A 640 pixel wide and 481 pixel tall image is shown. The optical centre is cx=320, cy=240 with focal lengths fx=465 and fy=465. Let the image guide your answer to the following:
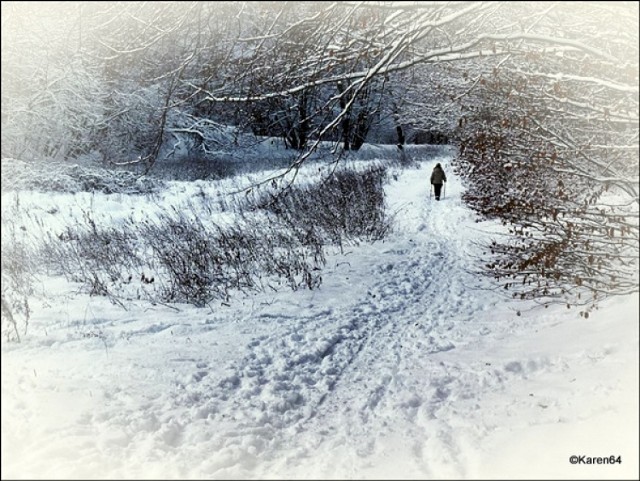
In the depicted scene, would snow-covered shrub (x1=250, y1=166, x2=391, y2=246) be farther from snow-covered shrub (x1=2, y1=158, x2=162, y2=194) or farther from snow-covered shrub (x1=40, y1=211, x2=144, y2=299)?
snow-covered shrub (x1=2, y1=158, x2=162, y2=194)

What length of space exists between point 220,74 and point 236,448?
10.2 ft

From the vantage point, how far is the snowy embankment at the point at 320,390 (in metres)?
2.74

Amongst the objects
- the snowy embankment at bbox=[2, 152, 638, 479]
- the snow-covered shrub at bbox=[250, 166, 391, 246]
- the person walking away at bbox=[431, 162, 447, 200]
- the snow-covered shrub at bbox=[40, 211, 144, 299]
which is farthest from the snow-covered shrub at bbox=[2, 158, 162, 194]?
the person walking away at bbox=[431, 162, 447, 200]

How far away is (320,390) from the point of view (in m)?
3.90

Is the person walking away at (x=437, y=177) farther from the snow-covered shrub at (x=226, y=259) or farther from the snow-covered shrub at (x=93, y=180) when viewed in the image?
the snow-covered shrub at (x=93, y=180)

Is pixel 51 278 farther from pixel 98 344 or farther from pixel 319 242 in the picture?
pixel 319 242

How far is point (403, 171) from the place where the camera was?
936 inches

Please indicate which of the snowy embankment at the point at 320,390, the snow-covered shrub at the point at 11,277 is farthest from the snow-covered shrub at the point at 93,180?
the snowy embankment at the point at 320,390

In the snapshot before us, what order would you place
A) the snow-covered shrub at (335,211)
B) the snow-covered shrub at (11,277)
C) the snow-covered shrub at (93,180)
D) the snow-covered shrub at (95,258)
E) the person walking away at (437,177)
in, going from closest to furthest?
the snow-covered shrub at (11,277) < the snow-covered shrub at (95,258) < the snow-covered shrub at (335,211) < the snow-covered shrub at (93,180) < the person walking away at (437,177)

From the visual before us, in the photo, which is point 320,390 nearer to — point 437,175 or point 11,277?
point 11,277

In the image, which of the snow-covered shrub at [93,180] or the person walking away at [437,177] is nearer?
the snow-covered shrub at [93,180]

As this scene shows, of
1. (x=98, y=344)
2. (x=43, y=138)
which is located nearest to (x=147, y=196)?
(x=43, y=138)

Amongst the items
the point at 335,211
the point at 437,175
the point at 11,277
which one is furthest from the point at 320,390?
the point at 437,175

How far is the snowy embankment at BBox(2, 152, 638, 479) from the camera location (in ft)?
8.98
